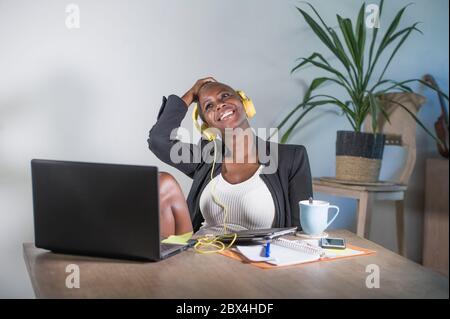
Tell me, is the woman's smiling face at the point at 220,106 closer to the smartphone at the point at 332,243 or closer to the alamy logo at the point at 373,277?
the smartphone at the point at 332,243

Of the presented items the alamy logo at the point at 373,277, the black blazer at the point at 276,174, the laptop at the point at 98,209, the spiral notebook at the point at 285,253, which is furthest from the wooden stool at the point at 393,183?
the laptop at the point at 98,209

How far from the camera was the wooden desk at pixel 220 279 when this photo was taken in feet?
3.23

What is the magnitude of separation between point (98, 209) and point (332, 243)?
0.59 m

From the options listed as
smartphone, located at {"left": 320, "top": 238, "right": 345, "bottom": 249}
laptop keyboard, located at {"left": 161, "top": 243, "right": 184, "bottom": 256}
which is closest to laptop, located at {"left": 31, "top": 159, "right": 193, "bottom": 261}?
laptop keyboard, located at {"left": 161, "top": 243, "right": 184, "bottom": 256}

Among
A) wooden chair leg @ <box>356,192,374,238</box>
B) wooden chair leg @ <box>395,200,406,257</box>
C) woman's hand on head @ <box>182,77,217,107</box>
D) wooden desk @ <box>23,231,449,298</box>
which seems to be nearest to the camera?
wooden desk @ <box>23,231,449,298</box>

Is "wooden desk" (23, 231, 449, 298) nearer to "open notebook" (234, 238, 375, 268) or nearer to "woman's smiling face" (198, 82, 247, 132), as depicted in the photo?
"open notebook" (234, 238, 375, 268)

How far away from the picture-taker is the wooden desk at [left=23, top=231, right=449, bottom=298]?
98cm

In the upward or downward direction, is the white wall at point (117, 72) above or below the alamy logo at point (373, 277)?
above

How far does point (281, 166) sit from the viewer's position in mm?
1915

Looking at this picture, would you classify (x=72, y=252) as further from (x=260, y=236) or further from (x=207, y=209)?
(x=207, y=209)

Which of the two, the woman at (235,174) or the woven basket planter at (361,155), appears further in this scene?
the woven basket planter at (361,155)

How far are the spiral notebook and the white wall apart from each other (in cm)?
156

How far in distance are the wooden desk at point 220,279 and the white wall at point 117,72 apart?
4.67 feet
